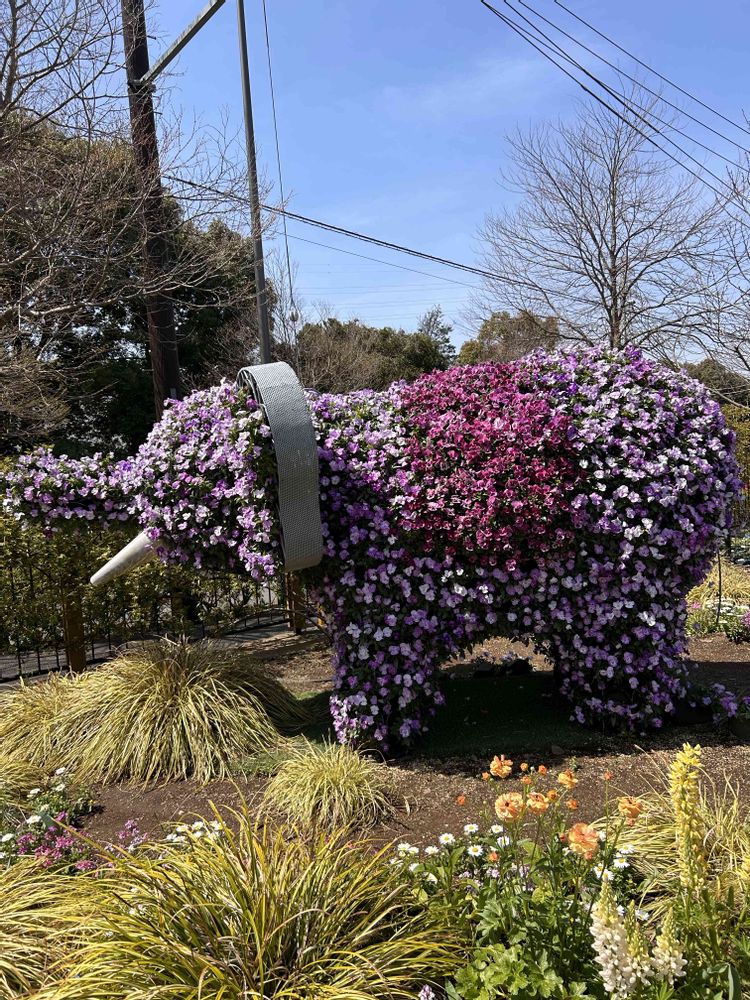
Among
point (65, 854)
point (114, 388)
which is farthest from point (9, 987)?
point (114, 388)

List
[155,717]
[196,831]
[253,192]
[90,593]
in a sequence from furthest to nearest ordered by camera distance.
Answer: [253,192] → [90,593] → [155,717] → [196,831]

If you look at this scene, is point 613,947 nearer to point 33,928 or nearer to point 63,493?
point 33,928

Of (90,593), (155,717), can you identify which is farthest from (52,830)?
(90,593)

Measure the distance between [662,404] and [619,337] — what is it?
956 cm

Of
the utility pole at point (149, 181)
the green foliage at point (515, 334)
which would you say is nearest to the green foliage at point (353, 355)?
the green foliage at point (515, 334)

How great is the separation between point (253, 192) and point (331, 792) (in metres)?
6.06

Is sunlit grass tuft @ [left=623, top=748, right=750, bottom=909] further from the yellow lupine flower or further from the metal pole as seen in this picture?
the metal pole

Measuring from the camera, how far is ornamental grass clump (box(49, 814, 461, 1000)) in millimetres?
2080

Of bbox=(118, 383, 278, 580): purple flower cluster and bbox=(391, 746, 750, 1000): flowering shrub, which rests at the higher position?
bbox=(118, 383, 278, 580): purple flower cluster

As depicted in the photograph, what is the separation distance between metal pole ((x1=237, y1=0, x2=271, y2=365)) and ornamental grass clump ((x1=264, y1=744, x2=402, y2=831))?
5576 mm

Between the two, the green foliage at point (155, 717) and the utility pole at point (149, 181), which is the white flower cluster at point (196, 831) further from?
the utility pole at point (149, 181)

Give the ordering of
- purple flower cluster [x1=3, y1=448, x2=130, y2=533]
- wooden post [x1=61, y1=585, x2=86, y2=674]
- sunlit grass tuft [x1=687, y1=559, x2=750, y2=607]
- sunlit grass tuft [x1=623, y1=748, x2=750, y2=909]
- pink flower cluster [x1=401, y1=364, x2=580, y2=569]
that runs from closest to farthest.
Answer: sunlit grass tuft [x1=623, y1=748, x2=750, y2=909], pink flower cluster [x1=401, y1=364, x2=580, y2=569], purple flower cluster [x1=3, y1=448, x2=130, y2=533], wooden post [x1=61, y1=585, x2=86, y2=674], sunlit grass tuft [x1=687, y1=559, x2=750, y2=607]

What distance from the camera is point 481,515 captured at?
3980 millimetres

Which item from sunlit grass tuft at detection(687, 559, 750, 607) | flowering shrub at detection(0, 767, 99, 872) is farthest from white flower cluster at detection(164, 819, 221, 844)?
sunlit grass tuft at detection(687, 559, 750, 607)
